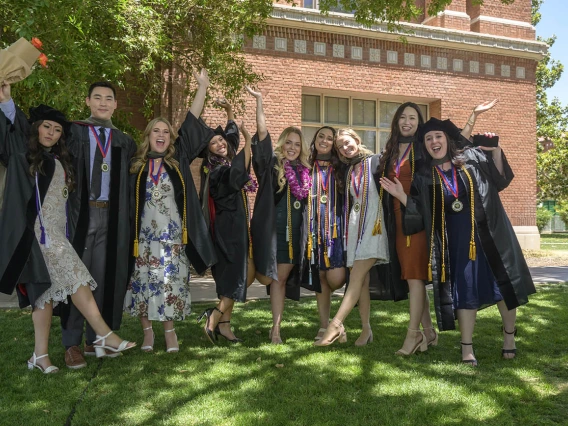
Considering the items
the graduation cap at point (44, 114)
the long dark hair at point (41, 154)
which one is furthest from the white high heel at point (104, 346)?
the graduation cap at point (44, 114)

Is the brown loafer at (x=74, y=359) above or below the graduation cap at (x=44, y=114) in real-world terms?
below

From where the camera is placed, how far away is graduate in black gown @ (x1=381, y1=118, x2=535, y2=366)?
4.60m

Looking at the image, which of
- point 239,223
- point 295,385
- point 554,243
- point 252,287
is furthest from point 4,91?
point 554,243

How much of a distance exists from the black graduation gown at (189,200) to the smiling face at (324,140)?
1.10m

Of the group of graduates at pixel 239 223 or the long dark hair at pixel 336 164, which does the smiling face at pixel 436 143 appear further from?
the long dark hair at pixel 336 164

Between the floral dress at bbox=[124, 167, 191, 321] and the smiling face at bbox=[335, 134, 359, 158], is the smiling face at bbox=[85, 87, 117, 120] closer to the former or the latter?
the floral dress at bbox=[124, 167, 191, 321]

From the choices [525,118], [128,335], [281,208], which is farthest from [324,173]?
[525,118]

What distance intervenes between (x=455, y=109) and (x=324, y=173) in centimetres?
1093

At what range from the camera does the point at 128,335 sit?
5930 mm

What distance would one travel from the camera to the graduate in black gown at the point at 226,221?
528 cm

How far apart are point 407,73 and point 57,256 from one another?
12204 mm

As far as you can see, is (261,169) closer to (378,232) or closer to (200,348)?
(378,232)

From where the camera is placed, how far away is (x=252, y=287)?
9.56m

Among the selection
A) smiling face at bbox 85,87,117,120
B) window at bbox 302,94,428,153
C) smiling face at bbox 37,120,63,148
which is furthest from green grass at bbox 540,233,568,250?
smiling face at bbox 37,120,63,148
